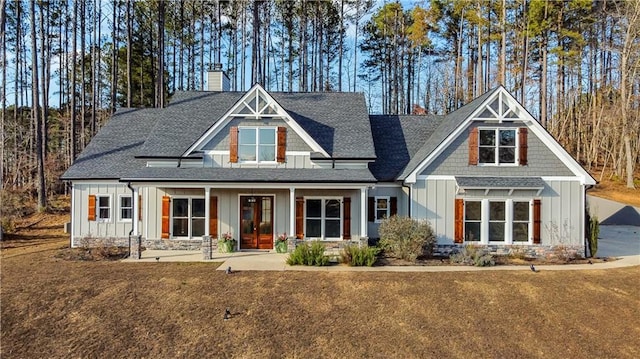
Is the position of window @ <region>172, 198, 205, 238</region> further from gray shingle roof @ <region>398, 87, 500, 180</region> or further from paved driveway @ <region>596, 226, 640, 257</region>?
paved driveway @ <region>596, 226, 640, 257</region>

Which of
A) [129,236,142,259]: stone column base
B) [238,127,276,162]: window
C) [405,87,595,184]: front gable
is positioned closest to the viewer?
[129,236,142,259]: stone column base

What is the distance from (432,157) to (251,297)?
8225mm

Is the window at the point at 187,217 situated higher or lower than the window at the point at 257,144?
lower

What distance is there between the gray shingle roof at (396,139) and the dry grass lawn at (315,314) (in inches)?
209

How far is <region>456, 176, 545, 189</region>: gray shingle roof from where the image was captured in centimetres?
1293

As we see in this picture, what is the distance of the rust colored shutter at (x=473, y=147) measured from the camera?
13.6 meters

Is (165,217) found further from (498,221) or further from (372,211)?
(498,221)

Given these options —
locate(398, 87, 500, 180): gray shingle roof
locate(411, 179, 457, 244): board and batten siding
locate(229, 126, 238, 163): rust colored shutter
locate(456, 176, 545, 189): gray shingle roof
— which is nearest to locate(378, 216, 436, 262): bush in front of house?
locate(411, 179, 457, 244): board and batten siding

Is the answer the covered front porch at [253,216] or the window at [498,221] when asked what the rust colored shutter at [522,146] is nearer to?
the window at [498,221]

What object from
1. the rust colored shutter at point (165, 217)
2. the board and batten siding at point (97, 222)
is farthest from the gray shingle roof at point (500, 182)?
the board and batten siding at point (97, 222)

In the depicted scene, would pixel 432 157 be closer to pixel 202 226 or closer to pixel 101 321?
pixel 202 226

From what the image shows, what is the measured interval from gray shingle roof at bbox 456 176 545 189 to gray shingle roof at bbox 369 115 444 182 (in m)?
2.60

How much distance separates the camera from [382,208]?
14453mm

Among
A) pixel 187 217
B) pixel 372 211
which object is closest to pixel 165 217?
pixel 187 217
